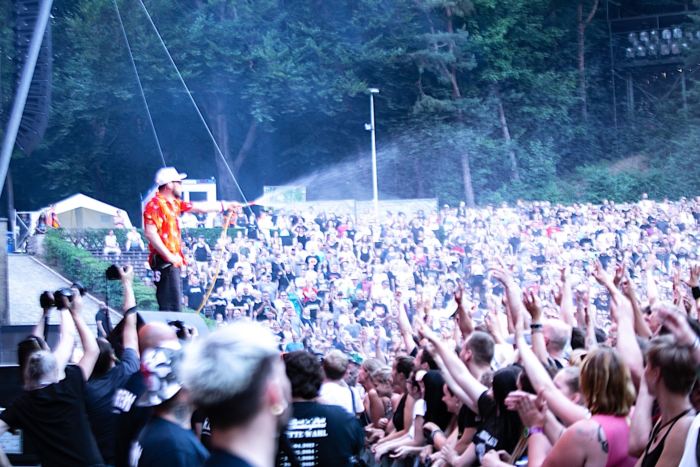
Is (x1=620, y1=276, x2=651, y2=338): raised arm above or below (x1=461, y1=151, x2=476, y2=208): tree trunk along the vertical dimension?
below

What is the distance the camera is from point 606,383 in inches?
144

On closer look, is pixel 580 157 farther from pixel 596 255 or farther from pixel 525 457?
pixel 525 457

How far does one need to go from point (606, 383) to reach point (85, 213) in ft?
90.7

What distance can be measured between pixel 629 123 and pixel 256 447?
1349 inches

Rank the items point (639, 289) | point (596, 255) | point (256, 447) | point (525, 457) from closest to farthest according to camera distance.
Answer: point (256, 447), point (525, 457), point (639, 289), point (596, 255)

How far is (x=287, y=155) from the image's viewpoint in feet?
116

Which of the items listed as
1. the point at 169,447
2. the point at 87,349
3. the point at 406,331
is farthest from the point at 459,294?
the point at 169,447

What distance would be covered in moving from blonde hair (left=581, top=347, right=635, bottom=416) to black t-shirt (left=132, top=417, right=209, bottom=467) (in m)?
1.47

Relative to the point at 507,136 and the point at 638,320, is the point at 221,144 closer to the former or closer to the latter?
the point at 507,136

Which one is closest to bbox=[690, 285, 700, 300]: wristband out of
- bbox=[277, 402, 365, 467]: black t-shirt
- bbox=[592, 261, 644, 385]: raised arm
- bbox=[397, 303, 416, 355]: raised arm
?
bbox=[592, 261, 644, 385]: raised arm

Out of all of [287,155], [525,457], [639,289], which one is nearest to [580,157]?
[287,155]

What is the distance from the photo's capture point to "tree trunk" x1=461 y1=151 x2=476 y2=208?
33103 millimetres

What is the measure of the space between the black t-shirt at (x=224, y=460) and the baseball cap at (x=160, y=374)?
2.65ft

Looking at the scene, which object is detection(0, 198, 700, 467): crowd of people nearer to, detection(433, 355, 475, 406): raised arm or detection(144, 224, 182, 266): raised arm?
detection(433, 355, 475, 406): raised arm
